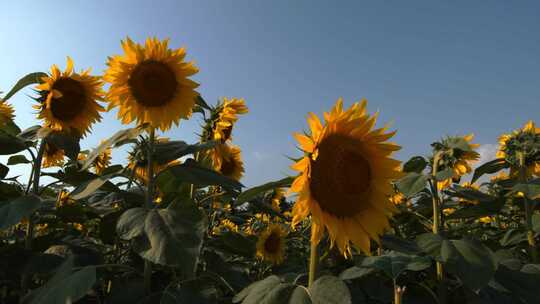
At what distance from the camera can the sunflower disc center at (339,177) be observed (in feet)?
5.60

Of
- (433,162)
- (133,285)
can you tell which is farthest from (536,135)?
(133,285)

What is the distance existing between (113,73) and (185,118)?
0.58 metres

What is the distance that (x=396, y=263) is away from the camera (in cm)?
172

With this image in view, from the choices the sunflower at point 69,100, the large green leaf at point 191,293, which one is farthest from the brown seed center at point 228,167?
the large green leaf at point 191,293

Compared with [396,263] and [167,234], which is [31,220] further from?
[396,263]

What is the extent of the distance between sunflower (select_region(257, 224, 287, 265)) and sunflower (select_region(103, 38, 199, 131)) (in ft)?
7.16

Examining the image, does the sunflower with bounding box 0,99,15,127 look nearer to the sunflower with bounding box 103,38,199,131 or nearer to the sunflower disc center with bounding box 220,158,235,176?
the sunflower with bounding box 103,38,199,131

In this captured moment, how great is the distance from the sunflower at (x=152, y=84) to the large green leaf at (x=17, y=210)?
85 centimetres

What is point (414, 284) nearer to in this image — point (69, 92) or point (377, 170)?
point (377, 170)

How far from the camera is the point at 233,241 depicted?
8.46 ft

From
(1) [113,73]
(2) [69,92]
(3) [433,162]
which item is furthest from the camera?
(2) [69,92]

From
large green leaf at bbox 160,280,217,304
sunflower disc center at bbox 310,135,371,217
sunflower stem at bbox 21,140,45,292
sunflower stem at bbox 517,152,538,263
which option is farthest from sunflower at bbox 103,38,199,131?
sunflower stem at bbox 517,152,538,263

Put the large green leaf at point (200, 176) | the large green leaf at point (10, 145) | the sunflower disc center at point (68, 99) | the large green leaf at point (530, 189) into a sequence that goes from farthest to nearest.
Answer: the sunflower disc center at point (68, 99)
the large green leaf at point (10, 145)
the large green leaf at point (530, 189)
the large green leaf at point (200, 176)

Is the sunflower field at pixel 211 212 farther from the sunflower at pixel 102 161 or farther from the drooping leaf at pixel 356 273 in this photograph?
the sunflower at pixel 102 161
